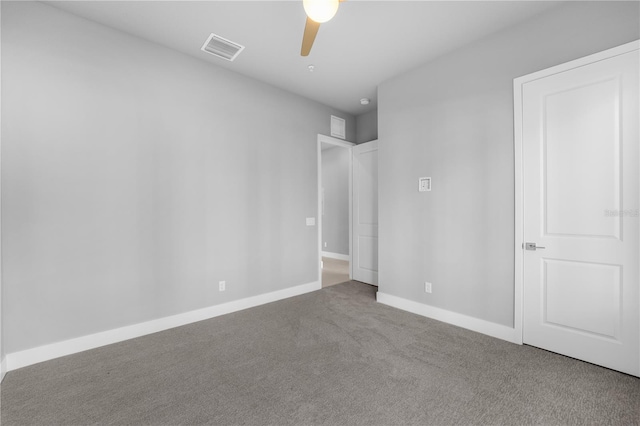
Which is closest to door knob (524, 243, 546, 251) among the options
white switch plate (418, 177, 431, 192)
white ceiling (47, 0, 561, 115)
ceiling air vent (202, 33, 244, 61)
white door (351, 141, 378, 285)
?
white switch plate (418, 177, 431, 192)

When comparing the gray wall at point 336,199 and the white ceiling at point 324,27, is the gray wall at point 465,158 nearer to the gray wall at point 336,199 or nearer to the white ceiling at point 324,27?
the white ceiling at point 324,27

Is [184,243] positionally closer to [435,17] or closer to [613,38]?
[435,17]

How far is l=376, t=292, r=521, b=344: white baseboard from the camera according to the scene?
8.76 ft

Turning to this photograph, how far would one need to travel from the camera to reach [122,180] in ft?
8.78

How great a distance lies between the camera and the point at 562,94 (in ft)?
7.68

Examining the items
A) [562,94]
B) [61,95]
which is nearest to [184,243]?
[61,95]

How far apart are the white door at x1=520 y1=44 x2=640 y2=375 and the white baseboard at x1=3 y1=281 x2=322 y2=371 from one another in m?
3.05

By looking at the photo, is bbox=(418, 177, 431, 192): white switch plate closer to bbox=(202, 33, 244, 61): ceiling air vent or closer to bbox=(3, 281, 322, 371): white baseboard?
bbox=(3, 281, 322, 371): white baseboard

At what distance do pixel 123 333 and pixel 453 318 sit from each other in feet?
11.1

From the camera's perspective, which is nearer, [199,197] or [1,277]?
[1,277]

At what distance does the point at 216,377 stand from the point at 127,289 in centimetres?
135

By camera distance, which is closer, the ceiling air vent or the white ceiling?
the white ceiling

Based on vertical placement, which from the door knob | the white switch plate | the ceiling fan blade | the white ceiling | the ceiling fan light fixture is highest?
the white ceiling

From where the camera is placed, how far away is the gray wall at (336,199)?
6.61m
